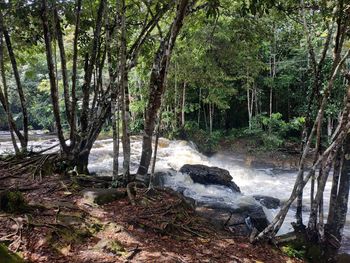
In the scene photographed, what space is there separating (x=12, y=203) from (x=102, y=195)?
60.5 inches

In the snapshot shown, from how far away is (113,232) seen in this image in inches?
176

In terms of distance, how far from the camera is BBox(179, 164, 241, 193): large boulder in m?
11.2

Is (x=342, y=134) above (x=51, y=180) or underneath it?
above

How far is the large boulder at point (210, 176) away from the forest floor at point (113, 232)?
17.0 ft

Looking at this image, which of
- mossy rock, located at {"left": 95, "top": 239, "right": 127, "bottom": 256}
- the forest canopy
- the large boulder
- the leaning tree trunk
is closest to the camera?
mossy rock, located at {"left": 95, "top": 239, "right": 127, "bottom": 256}

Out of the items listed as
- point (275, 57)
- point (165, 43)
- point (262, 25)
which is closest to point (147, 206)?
point (165, 43)

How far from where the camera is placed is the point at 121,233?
4.46 meters

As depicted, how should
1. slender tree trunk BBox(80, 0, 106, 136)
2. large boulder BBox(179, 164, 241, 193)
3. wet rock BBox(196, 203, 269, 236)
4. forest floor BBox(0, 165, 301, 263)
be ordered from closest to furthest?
forest floor BBox(0, 165, 301, 263), wet rock BBox(196, 203, 269, 236), slender tree trunk BBox(80, 0, 106, 136), large boulder BBox(179, 164, 241, 193)

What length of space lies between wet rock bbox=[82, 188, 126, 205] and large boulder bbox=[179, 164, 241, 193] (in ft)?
18.7

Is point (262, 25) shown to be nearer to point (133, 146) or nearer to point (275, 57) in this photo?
point (133, 146)

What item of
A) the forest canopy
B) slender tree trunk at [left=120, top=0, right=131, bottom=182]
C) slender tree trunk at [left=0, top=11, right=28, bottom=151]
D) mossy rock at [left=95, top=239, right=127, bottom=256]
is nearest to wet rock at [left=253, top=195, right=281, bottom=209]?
the forest canopy

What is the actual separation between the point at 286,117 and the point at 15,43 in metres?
18.6

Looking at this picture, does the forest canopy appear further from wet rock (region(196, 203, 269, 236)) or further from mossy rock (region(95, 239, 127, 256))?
mossy rock (region(95, 239, 127, 256))

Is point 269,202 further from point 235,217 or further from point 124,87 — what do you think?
point 124,87
